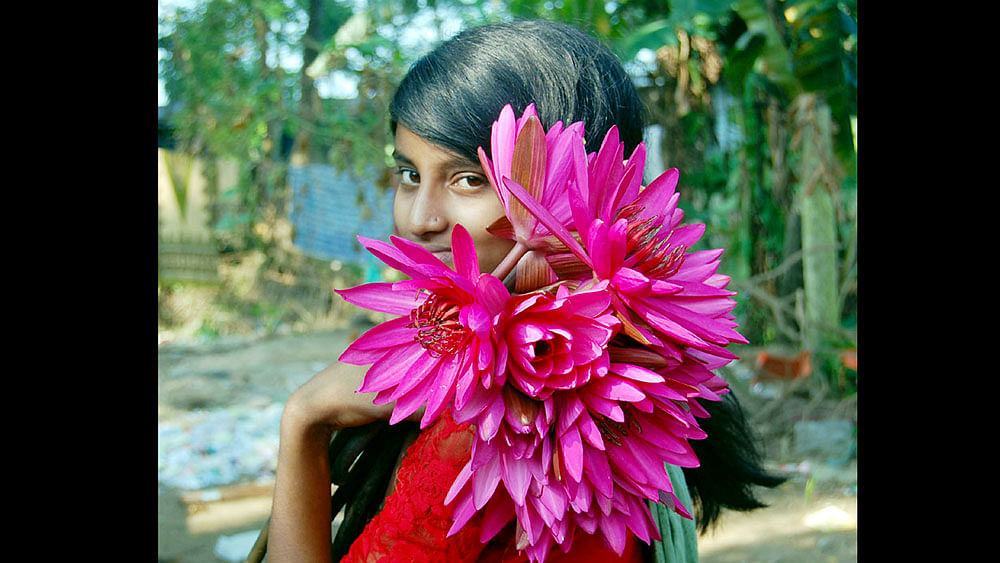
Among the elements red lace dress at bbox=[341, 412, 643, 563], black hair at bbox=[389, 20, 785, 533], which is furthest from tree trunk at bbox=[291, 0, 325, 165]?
red lace dress at bbox=[341, 412, 643, 563]

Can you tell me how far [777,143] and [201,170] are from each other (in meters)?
5.80

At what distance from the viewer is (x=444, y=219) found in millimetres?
1126

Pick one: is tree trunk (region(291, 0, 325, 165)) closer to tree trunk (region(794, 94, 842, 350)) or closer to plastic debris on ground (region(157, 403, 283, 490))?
plastic debris on ground (region(157, 403, 283, 490))

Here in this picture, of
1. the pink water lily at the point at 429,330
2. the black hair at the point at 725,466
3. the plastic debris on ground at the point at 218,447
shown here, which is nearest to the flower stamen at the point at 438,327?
the pink water lily at the point at 429,330

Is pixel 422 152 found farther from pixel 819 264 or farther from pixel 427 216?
pixel 819 264

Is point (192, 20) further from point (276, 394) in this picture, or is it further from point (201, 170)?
point (276, 394)

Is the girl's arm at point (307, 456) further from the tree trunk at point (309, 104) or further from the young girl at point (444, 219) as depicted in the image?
the tree trunk at point (309, 104)

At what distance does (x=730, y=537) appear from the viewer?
4.14 metres

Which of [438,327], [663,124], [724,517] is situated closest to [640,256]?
[438,327]

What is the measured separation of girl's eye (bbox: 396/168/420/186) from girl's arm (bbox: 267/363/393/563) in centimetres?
30

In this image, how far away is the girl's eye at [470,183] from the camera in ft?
3.73

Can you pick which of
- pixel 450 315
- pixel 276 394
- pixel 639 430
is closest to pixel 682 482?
pixel 639 430

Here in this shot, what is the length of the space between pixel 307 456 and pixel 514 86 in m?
A: 0.64

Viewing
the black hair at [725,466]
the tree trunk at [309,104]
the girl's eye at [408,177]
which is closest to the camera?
the girl's eye at [408,177]
